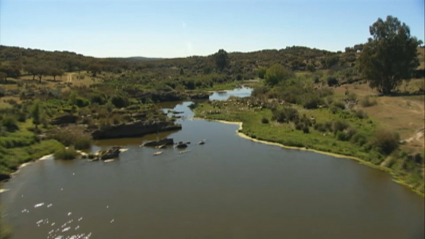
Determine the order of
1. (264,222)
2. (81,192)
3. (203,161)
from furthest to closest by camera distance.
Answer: (203,161) → (81,192) → (264,222)


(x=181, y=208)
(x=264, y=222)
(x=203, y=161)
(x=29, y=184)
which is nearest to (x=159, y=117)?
(x=203, y=161)

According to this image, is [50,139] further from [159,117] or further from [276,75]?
[276,75]

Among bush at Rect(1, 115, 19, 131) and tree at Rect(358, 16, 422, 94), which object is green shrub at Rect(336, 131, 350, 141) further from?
bush at Rect(1, 115, 19, 131)

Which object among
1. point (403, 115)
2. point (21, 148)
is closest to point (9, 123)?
point (21, 148)

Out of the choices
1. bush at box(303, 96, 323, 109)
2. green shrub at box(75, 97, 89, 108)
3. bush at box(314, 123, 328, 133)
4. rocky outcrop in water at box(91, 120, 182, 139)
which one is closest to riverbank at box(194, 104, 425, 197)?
bush at box(314, 123, 328, 133)

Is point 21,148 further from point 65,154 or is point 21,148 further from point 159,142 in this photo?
point 159,142

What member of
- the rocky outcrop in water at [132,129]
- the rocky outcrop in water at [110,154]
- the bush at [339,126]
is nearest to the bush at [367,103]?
the bush at [339,126]

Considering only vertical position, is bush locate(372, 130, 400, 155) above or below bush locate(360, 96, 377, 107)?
below

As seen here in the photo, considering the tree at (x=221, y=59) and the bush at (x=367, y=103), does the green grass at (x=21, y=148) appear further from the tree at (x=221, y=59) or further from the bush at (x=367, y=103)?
the tree at (x=221, y=59)
